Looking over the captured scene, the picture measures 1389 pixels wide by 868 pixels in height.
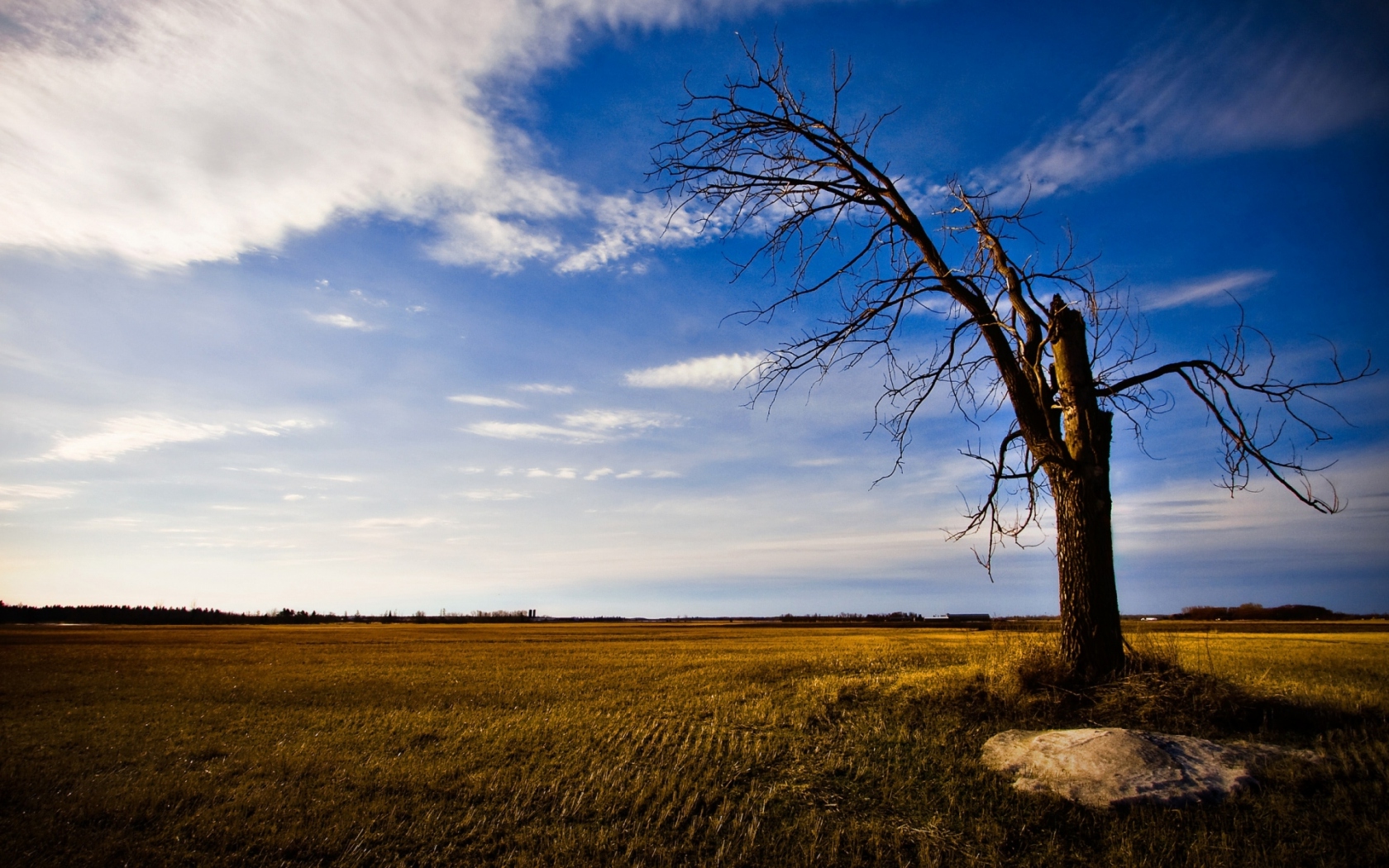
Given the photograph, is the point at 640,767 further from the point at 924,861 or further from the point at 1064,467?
the point at 1064,467

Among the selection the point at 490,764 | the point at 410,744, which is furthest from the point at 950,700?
the point at 410,744

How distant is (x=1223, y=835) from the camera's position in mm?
5102

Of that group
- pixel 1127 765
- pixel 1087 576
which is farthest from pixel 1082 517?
pixel 1127 765

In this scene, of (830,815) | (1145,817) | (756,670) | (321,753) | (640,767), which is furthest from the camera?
(756,670)

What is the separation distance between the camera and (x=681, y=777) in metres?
7.28

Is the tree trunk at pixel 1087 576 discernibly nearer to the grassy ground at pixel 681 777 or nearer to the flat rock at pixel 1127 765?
the grassy ground at pixel 681 777

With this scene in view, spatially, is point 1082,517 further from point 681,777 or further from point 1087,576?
point 681,777

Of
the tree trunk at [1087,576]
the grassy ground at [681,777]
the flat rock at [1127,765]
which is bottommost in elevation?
the grassy ground at [681,777]

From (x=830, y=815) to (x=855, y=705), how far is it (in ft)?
15.2

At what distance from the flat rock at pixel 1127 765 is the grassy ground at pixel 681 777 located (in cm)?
18

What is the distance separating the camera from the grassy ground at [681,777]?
17.7ft

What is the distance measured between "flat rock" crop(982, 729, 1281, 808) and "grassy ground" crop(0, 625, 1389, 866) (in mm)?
183

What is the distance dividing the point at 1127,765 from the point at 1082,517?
4.33 m

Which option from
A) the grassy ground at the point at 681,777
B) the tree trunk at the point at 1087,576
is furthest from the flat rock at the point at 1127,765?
the tree trunk at the point at 1087,576
